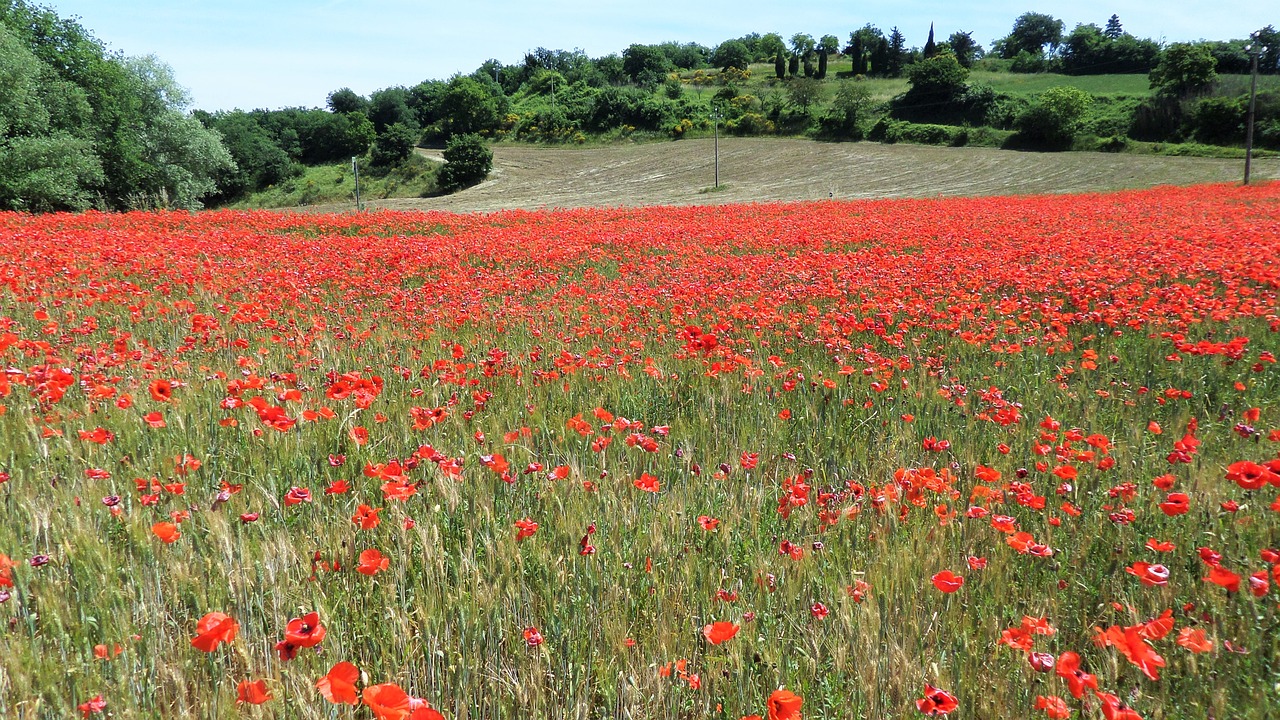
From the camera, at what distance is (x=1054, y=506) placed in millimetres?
2846

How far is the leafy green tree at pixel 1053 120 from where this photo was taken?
186 feet

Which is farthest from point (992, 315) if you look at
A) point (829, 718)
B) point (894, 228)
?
point (894, 228)

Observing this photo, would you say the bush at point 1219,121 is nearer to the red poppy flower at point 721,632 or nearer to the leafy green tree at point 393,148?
the leafy green tree at point 393,148

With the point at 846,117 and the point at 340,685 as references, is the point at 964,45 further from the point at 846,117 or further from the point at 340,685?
the point at 340,685

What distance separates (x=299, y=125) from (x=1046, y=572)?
100575mm

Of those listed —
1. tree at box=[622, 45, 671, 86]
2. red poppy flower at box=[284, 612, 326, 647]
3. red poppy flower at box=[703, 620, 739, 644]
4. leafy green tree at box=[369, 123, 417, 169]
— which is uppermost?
tree at box=[622, 45, 671, 86]

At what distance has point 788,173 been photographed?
5212 cm

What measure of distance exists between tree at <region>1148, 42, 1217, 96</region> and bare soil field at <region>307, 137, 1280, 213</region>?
18960 mm

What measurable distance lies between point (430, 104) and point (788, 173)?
61.7 metres

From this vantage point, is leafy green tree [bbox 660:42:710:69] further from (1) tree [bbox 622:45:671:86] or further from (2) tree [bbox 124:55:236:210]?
(2) tree [bbox 124:55:236:210]

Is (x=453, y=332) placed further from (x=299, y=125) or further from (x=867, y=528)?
(x=299, y=125)

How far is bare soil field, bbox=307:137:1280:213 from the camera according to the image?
4078cm

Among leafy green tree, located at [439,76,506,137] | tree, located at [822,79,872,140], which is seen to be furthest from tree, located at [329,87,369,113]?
tree, located at [822,79,872,140]

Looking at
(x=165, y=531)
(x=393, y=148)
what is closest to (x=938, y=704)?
(x=165, y=531)
